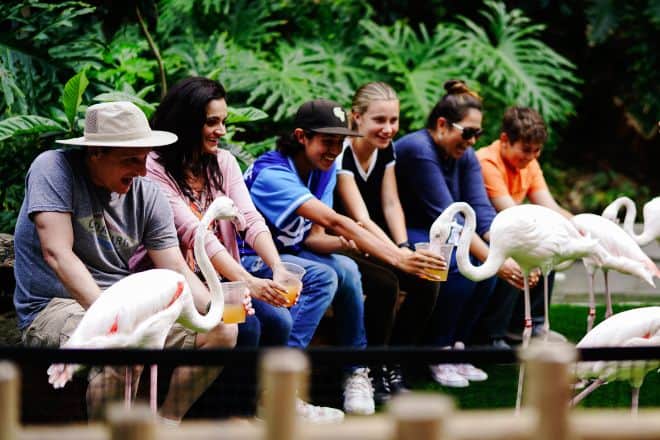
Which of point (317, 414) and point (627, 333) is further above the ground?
point (627, 333)

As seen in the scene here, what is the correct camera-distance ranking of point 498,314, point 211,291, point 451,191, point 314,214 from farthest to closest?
point 498,314 < point 451,191 < point 314,214 < point 211,291

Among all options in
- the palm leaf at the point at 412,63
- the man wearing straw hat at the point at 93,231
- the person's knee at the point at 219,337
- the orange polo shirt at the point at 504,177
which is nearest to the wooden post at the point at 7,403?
the man wearing straw hat at the point at 93,231

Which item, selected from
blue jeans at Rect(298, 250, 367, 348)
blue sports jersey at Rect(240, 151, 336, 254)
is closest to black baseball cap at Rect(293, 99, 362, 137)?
blue sports jersey at Rect(240, 151, 336, 254)

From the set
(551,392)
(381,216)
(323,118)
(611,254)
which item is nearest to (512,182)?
(381,216)

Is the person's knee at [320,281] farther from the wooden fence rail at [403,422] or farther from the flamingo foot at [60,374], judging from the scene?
the wooden fence rail at [403,422]

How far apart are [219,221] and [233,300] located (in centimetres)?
60

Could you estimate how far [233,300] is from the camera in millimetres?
3391

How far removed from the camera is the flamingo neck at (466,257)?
13.7ft

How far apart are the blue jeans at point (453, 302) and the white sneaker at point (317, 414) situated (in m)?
1.07

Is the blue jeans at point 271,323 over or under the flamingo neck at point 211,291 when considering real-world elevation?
under

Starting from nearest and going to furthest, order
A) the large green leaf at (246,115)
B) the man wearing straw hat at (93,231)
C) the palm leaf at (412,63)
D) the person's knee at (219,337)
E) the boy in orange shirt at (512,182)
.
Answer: the man wearing straw hat at (93,231) < the person's knee at (219,337) < the large green leaf at (246,115) < the boy in orange shirt at (512,182) < the palm leaf at (412,63)

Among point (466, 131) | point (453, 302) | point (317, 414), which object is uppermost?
point (466, 131)

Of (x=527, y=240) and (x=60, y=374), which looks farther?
(x=527, y=240)

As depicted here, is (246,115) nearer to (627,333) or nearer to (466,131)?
(466,131)
